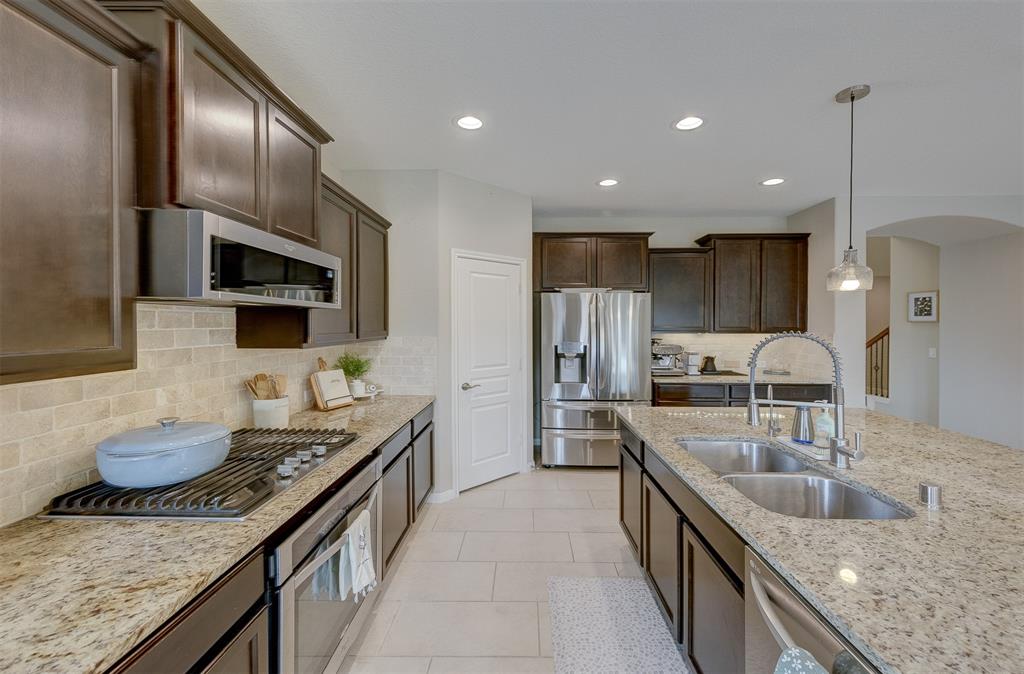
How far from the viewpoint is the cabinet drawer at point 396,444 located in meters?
2.20

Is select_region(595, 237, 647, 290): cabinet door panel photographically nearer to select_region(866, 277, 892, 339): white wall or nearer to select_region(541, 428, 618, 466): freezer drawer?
select_region(541, 428, 618, 466): freezer drawer

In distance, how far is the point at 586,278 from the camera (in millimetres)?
4445

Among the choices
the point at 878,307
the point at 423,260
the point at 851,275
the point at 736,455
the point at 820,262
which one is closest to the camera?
the point at 736,455

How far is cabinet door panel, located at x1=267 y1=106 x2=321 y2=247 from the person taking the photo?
5.62ft

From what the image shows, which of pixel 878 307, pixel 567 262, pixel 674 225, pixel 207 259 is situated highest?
pixel 674 225

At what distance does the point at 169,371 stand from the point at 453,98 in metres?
1.93

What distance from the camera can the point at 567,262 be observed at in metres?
4.45

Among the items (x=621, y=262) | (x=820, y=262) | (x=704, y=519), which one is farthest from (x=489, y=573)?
(x=820, y=262)

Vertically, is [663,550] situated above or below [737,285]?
below

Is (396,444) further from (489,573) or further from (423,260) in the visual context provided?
(423,260)

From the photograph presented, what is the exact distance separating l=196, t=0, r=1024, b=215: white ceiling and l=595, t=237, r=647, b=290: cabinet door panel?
3.06 ft

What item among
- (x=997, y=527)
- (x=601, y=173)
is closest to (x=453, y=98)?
(x=601, y=173)

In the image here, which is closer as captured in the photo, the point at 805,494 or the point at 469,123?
the point at 805,494

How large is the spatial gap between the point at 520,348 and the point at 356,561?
102 inches
